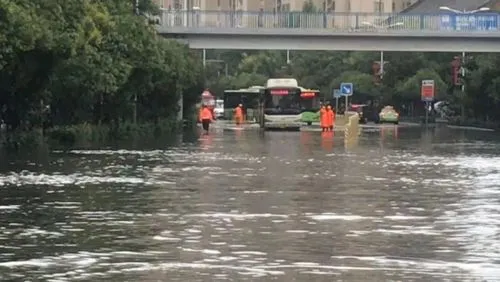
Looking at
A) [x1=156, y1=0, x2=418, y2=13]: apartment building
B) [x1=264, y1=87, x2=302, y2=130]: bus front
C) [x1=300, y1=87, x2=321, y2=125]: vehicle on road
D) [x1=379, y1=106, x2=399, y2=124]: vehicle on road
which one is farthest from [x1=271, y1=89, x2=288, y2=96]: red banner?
[x1=156, y1=0, x2=418, y2=13]: apartment building

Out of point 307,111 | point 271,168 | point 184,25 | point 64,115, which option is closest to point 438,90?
point 307,111

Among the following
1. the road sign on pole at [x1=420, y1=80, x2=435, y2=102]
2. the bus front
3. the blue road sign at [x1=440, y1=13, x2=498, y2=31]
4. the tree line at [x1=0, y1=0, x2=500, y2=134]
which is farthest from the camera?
the road sign on pole at [x1=420, y1=80, x2=435, y2=102]

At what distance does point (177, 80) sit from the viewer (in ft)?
213

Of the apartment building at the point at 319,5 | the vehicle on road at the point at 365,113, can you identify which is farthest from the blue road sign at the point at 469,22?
the apartment building at the point at 319,5

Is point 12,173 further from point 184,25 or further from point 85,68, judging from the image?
point 184,25

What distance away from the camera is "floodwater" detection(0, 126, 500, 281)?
12742mm

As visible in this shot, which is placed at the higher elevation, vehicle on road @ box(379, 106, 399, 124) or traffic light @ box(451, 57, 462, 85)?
traffic light @ box(451, 57, 462, 85)

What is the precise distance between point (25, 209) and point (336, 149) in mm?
24536

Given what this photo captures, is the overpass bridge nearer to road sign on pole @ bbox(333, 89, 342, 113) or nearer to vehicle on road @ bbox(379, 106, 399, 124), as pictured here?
vehicle on road @ bbox(379, 106, 399, 124)

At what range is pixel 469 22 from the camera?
2813 inches

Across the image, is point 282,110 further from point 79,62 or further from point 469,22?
point 79,62

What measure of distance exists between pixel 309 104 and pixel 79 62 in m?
40.2

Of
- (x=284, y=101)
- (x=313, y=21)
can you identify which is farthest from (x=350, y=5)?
(x=313, y=21)

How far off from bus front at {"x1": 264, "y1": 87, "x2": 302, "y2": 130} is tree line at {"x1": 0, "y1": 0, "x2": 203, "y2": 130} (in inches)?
345
